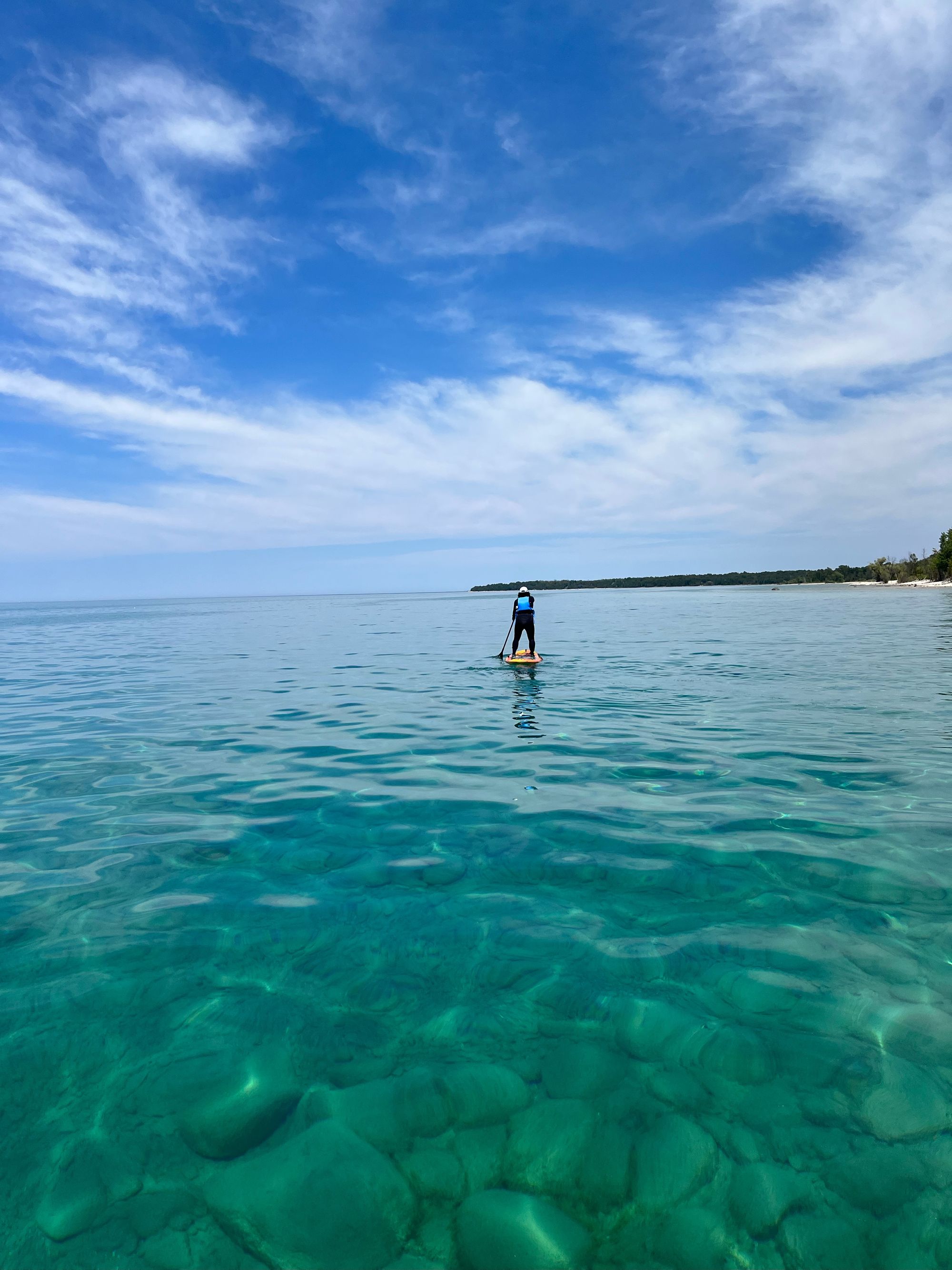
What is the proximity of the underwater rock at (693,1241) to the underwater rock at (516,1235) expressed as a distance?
0.35 metres

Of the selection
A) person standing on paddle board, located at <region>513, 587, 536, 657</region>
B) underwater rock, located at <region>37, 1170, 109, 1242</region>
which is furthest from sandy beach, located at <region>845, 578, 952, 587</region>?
underwater rock, located at <region>37, 1170, 109, 1242</region>

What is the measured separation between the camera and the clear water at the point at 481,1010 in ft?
10.7

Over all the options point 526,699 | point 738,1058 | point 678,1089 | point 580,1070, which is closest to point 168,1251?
point 580,1070

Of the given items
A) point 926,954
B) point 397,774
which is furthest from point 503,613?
point 926,954

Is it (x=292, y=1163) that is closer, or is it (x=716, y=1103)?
(x=292, y=1163)

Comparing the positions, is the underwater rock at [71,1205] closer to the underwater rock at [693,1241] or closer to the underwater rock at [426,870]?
the underwater rock at [693,1241]

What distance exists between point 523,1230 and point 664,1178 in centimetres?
74

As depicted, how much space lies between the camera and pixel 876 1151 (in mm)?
3508

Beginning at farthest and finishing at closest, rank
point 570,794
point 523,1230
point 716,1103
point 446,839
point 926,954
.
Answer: point 570,794
point 446,839
point 926,954
point 716,1103
point 523,1230

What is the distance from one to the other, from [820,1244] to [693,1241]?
1.82ft

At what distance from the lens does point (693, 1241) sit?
123 inches

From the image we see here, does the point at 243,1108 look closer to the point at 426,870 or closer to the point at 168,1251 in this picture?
the point at 168,1251

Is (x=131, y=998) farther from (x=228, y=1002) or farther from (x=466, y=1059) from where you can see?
(x=466, y=1059)

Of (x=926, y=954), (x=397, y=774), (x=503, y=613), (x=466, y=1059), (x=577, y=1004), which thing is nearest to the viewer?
(x=466, y=1059)
